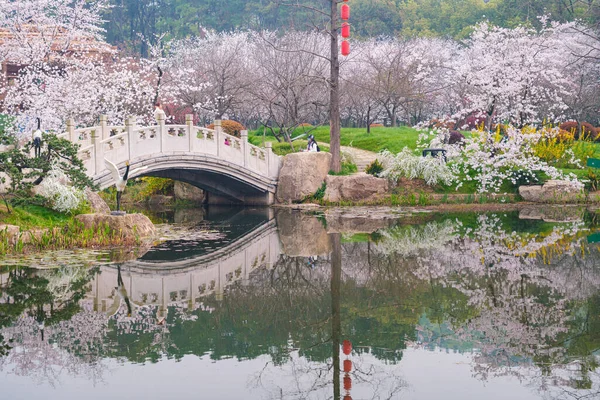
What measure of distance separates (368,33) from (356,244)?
144 feet

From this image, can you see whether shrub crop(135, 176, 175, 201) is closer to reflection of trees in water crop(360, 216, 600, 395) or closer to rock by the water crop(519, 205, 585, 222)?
rock by the water crop(519, 205, 585, 222)

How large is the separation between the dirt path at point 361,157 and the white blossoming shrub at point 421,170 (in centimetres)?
231

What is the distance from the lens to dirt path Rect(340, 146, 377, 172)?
27984mm

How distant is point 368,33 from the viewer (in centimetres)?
5822

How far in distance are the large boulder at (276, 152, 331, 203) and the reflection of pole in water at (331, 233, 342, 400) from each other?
26.3ft

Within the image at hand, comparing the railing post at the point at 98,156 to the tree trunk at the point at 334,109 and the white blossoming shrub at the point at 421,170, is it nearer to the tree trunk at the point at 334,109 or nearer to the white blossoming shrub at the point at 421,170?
the tree trunk at the point at 334,109

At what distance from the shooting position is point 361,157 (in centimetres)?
2973

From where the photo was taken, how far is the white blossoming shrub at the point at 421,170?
24.9 metres

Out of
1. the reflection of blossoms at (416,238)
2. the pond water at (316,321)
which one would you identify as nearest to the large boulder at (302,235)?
the pond water at (316,321)

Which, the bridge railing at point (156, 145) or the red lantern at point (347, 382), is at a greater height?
the bridge railing at point (156, 145)

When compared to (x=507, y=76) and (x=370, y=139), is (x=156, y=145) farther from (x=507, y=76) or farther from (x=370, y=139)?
(x=370, y=139)

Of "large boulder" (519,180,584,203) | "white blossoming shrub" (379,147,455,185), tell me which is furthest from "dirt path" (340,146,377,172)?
"large boulder" (519,180,584,203)

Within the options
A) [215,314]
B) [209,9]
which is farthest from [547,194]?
[209,9]

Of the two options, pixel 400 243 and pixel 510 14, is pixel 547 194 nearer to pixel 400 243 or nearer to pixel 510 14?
pixel 400 243
